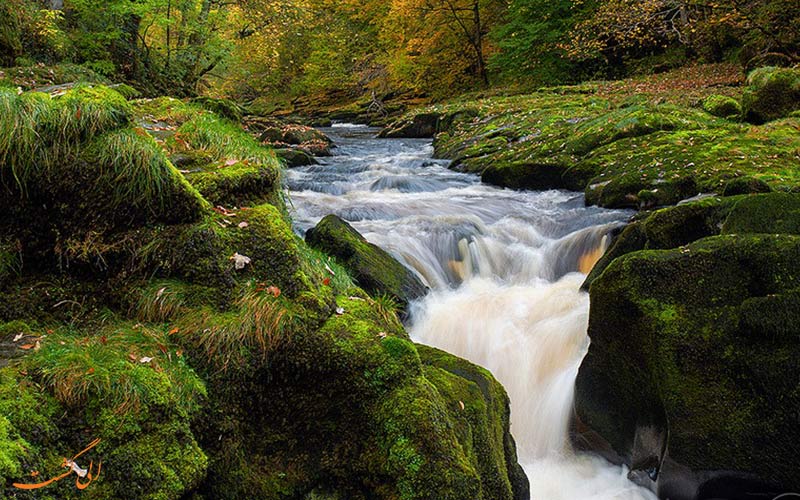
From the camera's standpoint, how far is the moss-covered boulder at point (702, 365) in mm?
3307

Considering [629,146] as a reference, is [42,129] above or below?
above

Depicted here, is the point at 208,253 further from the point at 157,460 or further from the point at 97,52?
the point at 97,52

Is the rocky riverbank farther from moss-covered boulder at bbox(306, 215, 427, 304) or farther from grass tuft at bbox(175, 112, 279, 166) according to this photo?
grass tuft at bbox(175, 112, 279, 166)

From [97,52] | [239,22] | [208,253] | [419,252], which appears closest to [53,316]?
[208,253]

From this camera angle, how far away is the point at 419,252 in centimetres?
720

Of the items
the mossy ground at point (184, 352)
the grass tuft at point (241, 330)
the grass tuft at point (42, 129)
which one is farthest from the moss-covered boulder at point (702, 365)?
the grass tuft at point (42, 129)

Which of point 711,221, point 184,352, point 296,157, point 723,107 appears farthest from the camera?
point 296,157

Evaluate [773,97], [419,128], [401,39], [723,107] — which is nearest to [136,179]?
[773,97]

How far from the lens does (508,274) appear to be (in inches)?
278

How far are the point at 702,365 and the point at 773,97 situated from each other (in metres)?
9.03

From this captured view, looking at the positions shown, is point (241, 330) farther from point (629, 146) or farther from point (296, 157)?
point (296, 157)

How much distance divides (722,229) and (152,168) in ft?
15.3

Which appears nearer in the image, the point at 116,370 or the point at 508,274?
the point at 116,370

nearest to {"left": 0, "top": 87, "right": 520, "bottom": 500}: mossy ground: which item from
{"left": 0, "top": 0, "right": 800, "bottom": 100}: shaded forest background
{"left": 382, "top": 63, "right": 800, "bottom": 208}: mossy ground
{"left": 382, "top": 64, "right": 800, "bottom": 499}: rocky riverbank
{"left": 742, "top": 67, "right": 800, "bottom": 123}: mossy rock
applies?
{"left": 382, "top": 64, "right": 800, "bottom": 499}: rocky riverbank
